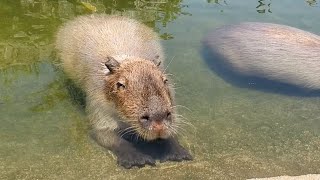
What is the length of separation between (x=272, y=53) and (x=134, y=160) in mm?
2234

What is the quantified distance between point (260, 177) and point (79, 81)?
1.72m

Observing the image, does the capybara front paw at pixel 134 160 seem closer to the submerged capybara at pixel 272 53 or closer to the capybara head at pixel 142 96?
the capybara head at pixel 142 96

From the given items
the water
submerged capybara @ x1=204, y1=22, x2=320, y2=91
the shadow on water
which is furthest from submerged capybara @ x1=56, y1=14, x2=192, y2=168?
submerged capybara @ x1=204, y1=22, x2=320, y2=91

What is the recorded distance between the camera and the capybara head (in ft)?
11.1

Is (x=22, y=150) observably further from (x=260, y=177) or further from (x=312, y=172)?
(x=312, y=172)

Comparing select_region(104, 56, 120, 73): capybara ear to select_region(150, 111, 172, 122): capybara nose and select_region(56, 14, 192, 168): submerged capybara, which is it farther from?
select_region(150, 111, 172, 122): capybara nose

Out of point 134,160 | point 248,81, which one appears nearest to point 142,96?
point 134,160

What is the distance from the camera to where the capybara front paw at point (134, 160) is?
357 centimetres

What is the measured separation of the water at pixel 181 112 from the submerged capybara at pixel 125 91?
12 cm

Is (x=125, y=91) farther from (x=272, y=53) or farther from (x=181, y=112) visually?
(x=272, y=53)

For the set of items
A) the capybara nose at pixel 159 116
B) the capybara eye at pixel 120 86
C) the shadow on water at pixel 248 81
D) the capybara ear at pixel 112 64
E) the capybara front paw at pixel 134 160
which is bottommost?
the capybara front paw at pixel 134 160

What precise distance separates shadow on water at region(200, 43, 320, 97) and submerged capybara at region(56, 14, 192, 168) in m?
0.72

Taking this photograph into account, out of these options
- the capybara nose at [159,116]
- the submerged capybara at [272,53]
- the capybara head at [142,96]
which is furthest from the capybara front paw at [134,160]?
the submerged capybara at [272,53]

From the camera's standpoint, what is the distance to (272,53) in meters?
5.28
